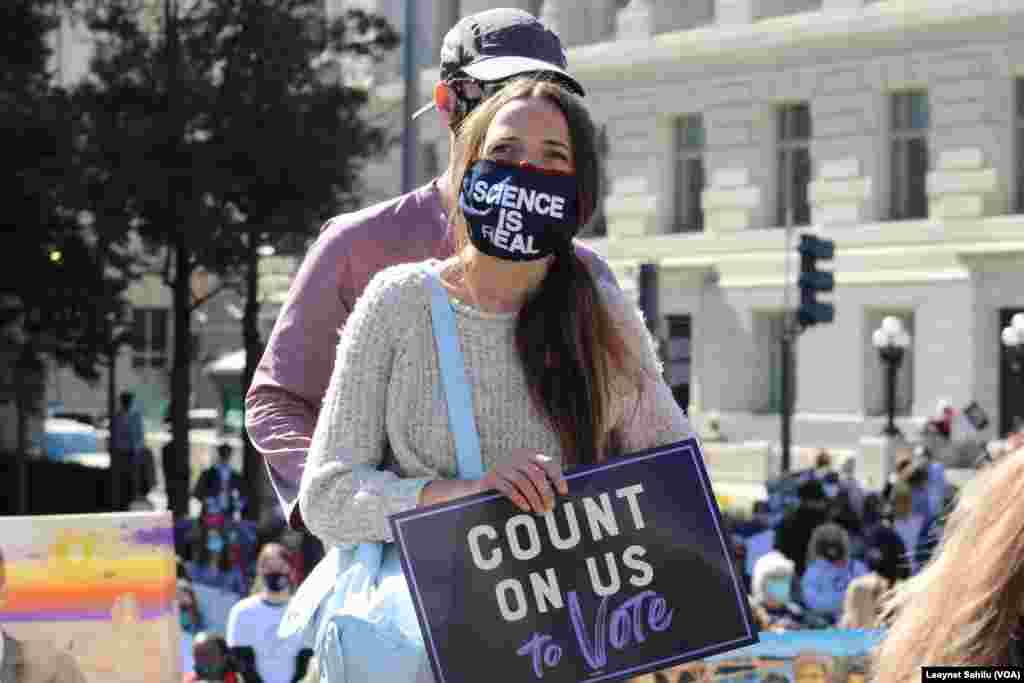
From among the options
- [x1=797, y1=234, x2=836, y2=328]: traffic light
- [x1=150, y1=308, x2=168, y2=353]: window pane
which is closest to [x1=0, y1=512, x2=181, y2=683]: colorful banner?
[x1=797, y1=234, x2=836, y2=328]: traffic light

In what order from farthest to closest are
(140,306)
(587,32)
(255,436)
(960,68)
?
1. (140,306)
2. (587,32)
3. (960,68)
4. (255,436)

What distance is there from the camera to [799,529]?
57.9 feet

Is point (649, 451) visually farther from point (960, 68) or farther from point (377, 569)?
point (960, 68)

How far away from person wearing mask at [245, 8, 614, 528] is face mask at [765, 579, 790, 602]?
9.80 metres

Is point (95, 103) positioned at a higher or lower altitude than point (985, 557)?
higher

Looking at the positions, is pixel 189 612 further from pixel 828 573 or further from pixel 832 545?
pixel 832 545

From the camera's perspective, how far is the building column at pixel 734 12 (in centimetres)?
4212

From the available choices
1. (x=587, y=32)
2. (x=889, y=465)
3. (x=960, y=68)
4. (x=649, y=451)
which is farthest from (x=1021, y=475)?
(x=587, y=32)

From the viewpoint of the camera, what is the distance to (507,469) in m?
3.26

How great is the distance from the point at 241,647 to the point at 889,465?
2546cm

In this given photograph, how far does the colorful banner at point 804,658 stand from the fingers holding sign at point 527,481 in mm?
3538

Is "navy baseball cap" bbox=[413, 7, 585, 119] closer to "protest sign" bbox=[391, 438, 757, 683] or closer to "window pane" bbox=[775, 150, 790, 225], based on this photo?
"protest sign" bbox=[391, 438, 757, 683]

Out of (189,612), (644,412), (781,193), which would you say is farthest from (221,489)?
(644,412)

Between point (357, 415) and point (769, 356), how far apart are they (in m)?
38.7
